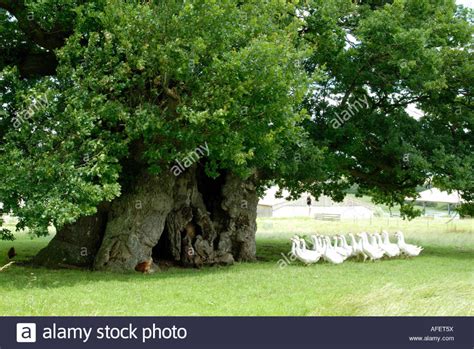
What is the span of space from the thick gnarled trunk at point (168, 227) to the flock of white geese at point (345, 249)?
7.77ft

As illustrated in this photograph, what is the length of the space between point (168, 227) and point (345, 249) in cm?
608

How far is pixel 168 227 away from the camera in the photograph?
19578 mm

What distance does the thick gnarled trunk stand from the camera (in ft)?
57.8

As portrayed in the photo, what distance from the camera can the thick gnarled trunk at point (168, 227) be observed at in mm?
17625

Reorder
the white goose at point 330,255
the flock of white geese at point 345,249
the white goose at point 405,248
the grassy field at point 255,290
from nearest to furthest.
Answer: the grassy field at point 255,290 < the flock of white geese at point 345,249 < the white goose at point 330,255 < the white goose at point 405,248

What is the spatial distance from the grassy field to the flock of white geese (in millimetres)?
416

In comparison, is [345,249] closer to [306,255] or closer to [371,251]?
[371,251]

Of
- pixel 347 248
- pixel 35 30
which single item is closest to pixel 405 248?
pixel 347 248

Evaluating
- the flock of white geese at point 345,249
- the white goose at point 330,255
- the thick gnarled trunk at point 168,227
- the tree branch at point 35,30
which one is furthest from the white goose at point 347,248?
the tree branch at point 35,30

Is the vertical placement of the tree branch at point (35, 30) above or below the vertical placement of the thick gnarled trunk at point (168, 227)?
above

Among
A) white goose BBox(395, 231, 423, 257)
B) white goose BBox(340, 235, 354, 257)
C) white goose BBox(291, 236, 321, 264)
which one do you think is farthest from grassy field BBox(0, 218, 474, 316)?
white goose BBox(395, 231, 423, 257)

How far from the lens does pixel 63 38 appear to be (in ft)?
55.4

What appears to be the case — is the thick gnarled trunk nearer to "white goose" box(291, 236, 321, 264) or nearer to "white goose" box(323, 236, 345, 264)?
"white goose" box(291, 236, 321, 264)

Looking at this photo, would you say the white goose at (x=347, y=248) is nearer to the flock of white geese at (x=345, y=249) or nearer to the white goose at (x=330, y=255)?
the flock of white geese at (x=345, y=249)
